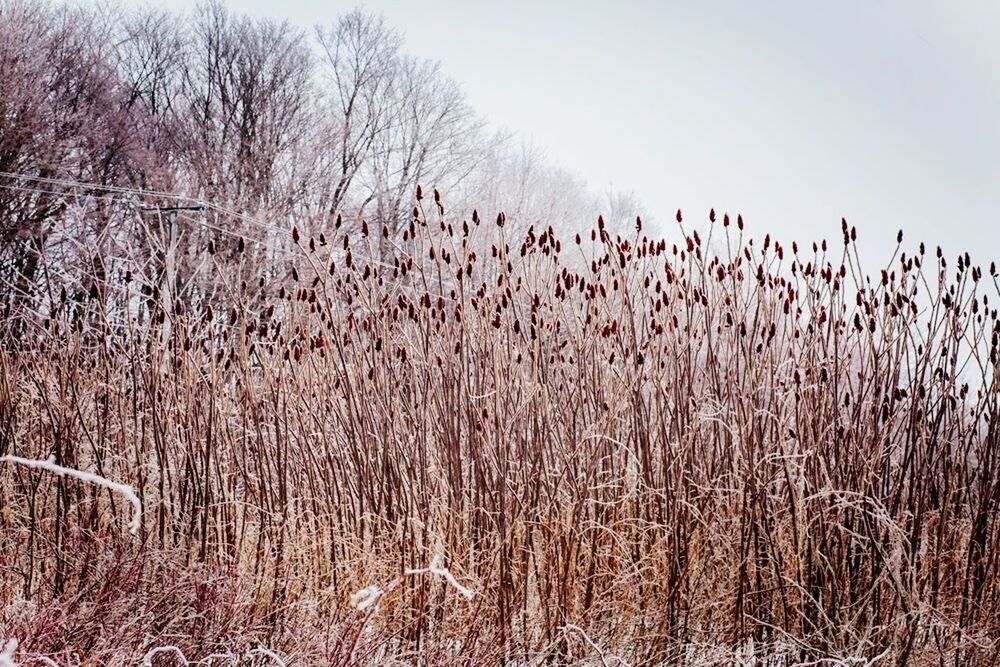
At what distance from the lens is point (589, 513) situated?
118 inches

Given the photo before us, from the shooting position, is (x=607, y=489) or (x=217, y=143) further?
(x=217, y=143)

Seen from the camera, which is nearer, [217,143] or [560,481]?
[560,481]

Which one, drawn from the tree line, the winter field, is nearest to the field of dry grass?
the winter field

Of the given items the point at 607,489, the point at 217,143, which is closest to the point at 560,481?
the point at 607,489

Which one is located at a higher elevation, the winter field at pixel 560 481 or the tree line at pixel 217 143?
the tree line at pixel 217 143

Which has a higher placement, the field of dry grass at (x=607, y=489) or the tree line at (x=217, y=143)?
the tree line at (x=217, y=143)

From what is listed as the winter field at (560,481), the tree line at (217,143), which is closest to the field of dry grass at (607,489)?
the winter field at (560,481)

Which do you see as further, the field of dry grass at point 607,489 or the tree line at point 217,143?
the tree line at point 217,143

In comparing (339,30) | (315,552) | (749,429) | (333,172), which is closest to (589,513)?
(749,429)

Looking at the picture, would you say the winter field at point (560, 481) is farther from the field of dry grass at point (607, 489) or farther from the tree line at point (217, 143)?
the tree line at point (217, 143)

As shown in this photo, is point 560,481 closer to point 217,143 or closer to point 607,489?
point 607,489

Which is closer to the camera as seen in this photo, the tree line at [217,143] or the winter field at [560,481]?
the winter field at [560,481]

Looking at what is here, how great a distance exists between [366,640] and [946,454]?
2.04 m

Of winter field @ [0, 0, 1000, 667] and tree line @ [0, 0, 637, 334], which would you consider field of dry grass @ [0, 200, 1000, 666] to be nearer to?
winter field @ [0, 0, 1000, 667]
